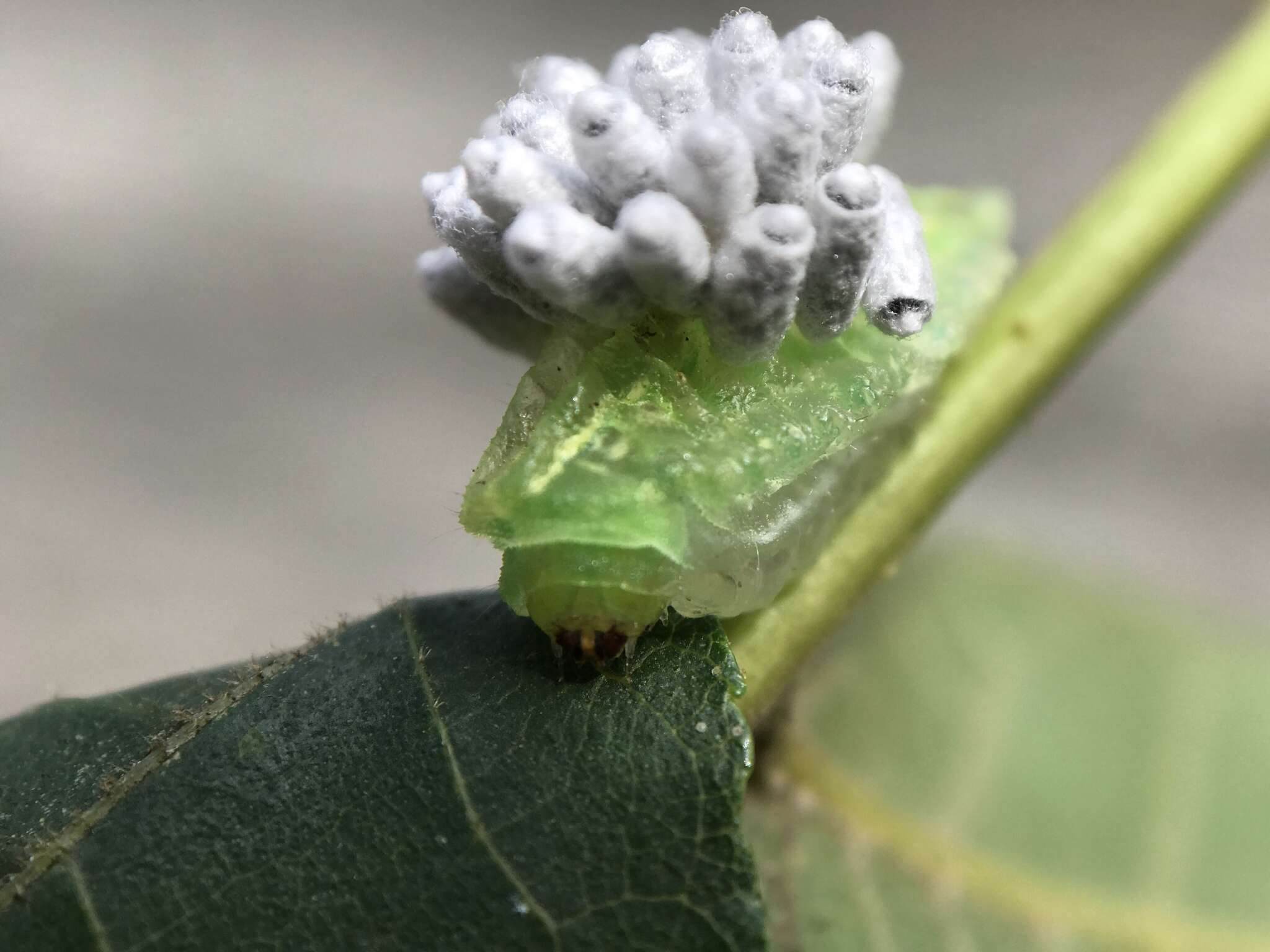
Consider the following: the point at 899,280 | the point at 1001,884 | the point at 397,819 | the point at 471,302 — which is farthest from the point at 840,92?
the point at 1001,884

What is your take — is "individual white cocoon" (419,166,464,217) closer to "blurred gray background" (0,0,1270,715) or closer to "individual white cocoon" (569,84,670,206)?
"individual white cocoon" (569,84,670,206)

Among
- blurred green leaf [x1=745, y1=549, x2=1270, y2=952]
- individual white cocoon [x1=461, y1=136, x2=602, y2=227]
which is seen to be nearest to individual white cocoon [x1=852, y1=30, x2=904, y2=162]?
individual white cocoon [x1=461, y1=136, x2=602, y2=227]

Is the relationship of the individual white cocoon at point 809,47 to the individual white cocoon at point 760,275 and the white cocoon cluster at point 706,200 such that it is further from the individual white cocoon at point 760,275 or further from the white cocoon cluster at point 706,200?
the individual white cocoon at point 760,275

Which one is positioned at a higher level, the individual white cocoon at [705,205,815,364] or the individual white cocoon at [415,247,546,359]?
the individual white cocoon at [705,205,815,364]

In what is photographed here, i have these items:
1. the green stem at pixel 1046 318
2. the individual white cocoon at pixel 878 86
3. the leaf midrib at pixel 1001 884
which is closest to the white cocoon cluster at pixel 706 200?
the individual white cocoon at pixel 878 86

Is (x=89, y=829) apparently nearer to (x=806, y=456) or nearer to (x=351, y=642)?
(x=351, y=642)

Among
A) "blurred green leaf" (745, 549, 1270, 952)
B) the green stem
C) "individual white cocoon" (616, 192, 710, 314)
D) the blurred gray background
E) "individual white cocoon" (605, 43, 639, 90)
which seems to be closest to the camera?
"individual white cocoon" (616, 192, 710, 314)
